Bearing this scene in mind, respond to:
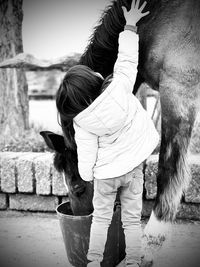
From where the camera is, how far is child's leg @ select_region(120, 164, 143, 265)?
204 centimetres

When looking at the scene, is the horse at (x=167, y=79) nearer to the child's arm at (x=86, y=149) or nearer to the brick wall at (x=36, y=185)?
the child's arm at (x=86, y=149)

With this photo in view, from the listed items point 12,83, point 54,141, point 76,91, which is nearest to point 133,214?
point 54,141

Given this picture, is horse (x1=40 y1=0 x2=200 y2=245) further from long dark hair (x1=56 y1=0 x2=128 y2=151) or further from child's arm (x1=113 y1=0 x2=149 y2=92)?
child's arm (x1=113 y1=0 x2=149 y2=92)

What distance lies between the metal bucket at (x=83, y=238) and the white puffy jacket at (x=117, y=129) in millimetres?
390

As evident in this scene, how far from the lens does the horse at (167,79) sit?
210 centimetres

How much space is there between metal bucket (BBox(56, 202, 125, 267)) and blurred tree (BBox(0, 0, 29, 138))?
2.60 metres

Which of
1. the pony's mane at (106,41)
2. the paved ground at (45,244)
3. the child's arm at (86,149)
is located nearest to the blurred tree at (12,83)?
the paved ground at (45,244)

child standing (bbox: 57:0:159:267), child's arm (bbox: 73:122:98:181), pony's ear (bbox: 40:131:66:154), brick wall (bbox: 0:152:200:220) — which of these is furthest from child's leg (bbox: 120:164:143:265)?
brick wall (bbox: 0:152:200:220)

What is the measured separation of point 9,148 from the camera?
3.85 metres

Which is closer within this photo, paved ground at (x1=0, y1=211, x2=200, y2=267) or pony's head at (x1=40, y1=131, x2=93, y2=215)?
pony's head at (x1=40, y1=131, x2=93, y2=215)

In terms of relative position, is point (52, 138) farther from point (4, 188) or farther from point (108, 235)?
point (4, 188)

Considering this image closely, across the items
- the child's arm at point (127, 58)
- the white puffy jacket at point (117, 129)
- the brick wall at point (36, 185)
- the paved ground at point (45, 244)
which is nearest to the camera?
the white puffy jacket at point (117, 129)

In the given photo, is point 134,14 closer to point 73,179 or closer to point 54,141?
point 54,141

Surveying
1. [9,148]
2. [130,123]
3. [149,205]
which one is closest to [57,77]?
[9,148]
